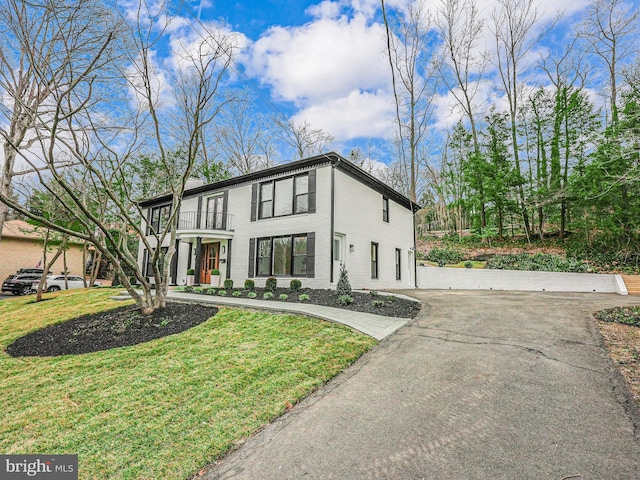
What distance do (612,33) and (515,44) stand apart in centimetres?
522

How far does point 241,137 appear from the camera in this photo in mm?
23625

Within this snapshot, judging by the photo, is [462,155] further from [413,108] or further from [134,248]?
[134,248]

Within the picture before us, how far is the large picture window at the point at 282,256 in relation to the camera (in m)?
12.0

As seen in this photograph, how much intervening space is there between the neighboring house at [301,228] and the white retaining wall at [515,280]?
1.27 meters

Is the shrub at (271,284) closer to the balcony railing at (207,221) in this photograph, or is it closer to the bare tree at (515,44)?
the balcony railing at (207,221)

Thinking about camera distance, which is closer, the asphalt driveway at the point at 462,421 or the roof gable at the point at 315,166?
the asphalt driveway at the point at 462,421

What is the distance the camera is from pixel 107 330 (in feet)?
22.8

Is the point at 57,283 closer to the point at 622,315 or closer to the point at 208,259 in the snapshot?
the point at 208,259

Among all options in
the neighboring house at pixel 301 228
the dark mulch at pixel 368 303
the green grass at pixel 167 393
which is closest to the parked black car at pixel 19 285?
the neighboring house at pixel 301 228

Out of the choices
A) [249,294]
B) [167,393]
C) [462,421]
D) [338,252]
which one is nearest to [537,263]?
[338,252]

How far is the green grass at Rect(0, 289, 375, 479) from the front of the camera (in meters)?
2.84

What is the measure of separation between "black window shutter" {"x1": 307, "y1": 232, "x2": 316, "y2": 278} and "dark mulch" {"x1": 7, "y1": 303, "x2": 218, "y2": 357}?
4083 mm

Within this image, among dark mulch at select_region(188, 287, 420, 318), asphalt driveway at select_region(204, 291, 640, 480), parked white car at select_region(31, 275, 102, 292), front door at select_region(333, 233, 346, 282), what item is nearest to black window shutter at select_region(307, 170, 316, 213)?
front door at select_region(333, 233, 346, 282)

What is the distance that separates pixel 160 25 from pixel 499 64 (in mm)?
22636
